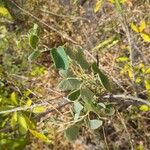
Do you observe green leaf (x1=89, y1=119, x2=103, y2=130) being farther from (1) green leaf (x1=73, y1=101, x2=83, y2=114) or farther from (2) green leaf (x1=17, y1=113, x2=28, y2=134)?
(2) green leaf (x1=17, y1=113, x2=28, y2=134)

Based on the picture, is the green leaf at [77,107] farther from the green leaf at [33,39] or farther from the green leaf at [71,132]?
the green leaf at [33,39]

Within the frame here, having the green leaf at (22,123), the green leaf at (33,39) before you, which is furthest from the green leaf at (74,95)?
the green leaf at (22,123)

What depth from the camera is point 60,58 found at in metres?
0.81

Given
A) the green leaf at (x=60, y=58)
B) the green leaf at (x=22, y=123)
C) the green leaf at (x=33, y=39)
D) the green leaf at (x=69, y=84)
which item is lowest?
the green leaf at (x=22, y=123)

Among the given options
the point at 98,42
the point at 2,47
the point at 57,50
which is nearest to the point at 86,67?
the point at 57,50

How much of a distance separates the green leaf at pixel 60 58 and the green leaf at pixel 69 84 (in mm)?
33

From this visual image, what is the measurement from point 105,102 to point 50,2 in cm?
242

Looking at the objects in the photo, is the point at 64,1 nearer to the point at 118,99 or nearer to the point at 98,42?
the point at 98,42

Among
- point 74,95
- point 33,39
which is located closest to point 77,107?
point 74,95

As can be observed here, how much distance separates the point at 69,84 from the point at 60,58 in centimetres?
6

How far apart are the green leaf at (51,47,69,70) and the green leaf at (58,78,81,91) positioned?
0.11 ft

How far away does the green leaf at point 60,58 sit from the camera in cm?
81

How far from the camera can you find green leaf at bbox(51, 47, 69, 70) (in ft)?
2.65

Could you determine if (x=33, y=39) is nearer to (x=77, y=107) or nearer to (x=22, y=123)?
(x=77, y=107)
